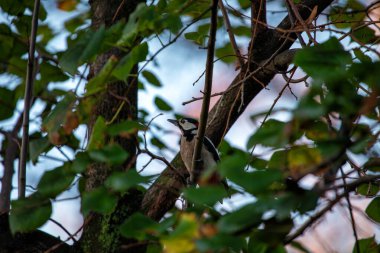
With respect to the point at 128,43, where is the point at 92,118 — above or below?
above

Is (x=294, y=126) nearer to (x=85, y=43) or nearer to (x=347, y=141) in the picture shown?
(x=347, y=141)

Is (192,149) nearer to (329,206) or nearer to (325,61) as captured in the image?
(329,206)

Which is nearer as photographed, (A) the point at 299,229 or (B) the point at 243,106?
(A) the point at 299,229

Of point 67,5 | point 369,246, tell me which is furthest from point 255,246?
point 67,5

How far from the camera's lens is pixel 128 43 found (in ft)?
6.70

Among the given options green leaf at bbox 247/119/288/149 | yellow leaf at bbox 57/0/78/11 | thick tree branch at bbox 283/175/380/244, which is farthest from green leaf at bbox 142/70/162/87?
green leaf at bbox 247/119/288/149

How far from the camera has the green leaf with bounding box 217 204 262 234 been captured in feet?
4.98

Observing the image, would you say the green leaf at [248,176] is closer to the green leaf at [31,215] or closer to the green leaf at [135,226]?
the green leaf at [135,226]

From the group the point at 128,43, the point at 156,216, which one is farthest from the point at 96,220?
the point at 128,43

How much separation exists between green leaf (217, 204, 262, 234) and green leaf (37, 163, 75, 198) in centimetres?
54

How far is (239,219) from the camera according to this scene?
5.04 feet

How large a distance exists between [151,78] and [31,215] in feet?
8.06

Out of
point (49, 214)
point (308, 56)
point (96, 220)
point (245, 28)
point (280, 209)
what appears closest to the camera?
point (280, 209)

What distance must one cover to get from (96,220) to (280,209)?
168cm
